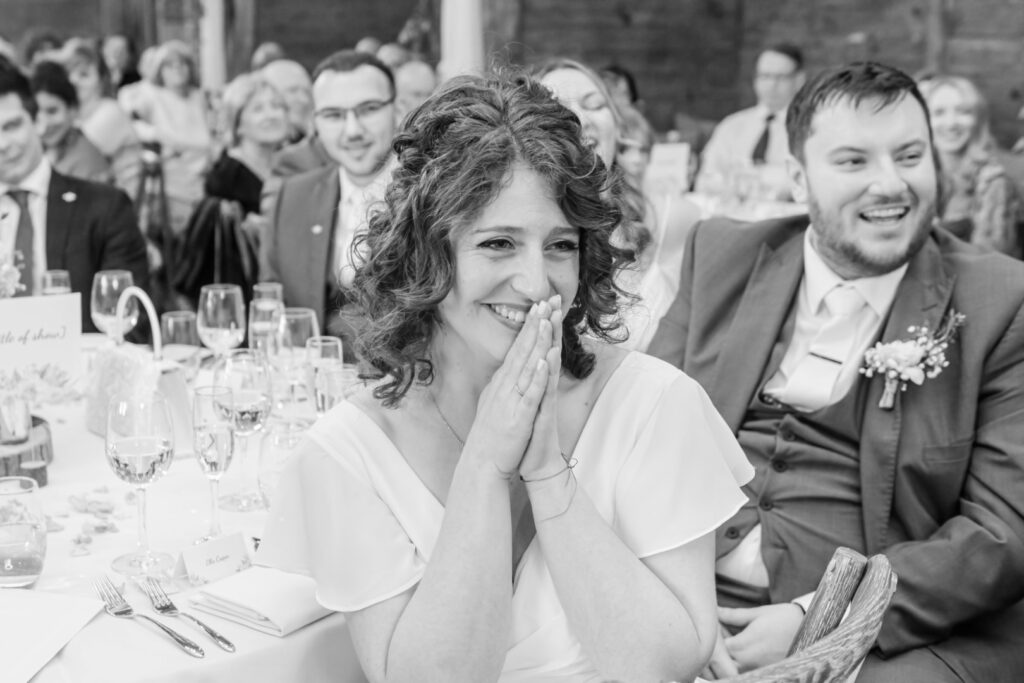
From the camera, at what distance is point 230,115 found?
6891 mm

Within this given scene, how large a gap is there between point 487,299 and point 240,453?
2.84ft

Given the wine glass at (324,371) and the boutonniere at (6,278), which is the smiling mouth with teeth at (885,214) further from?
the boutonniere at (6,278)

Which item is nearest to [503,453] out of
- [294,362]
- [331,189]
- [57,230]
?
[294,362]

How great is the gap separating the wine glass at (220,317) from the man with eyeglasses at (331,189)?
0.95m

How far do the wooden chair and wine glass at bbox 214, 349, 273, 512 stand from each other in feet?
3.22

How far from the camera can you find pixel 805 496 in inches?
90.0

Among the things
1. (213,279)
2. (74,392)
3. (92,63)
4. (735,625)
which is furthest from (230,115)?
(735,625)

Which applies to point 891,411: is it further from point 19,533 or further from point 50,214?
point 50,214

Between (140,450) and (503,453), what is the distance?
0.62 metres

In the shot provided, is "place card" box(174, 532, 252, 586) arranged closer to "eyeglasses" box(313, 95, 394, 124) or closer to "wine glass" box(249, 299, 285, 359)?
"wine glass" box(249, 299, 285, 359)

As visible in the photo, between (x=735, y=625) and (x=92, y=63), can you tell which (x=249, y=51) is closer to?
(x=92, y=63)

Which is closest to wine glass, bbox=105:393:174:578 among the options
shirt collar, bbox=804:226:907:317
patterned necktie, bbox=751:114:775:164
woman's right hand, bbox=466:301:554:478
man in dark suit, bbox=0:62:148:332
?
woman's right hand, bbox=466:301:554:478

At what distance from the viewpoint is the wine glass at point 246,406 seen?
2.06 m

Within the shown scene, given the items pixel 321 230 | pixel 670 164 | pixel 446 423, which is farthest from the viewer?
pixel 670 164
